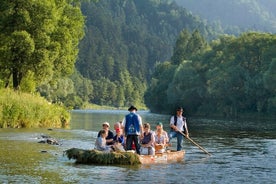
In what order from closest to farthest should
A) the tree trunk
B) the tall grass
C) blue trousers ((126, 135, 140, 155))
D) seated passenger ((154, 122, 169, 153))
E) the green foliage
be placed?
blue trousers ((126, 135, 140, 155)) < seated passenger ((154, 122, 169, 153)) < the tall grass < the tree trunk < the green foliage

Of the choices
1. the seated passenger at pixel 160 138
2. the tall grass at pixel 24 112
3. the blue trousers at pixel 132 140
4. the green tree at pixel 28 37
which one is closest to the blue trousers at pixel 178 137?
the seated passenger at pixel 160 138

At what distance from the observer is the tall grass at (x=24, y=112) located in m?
43.0

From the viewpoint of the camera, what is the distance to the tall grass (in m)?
43.0

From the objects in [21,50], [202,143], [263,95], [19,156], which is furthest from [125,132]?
[263,95]

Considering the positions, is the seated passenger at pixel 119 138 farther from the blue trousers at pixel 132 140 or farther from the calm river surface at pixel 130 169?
the calm river surface at pixel 130 169

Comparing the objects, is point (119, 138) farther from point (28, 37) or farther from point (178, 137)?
point (28, 37)

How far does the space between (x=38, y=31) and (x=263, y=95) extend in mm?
63853

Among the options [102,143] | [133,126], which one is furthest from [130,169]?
[133,126]

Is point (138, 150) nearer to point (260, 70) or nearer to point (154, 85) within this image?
point (260, 70)

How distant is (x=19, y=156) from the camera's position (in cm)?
2666

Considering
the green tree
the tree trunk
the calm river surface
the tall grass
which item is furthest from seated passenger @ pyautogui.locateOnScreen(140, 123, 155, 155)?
the tree trunk

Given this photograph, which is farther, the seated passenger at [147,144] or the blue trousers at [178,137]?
the blue trousers at [178,137]

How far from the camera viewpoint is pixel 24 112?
45.4 meters

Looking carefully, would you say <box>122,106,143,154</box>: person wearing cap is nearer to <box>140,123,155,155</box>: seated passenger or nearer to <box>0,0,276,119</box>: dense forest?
<box>140,123,155,155</box>: seated passenger
